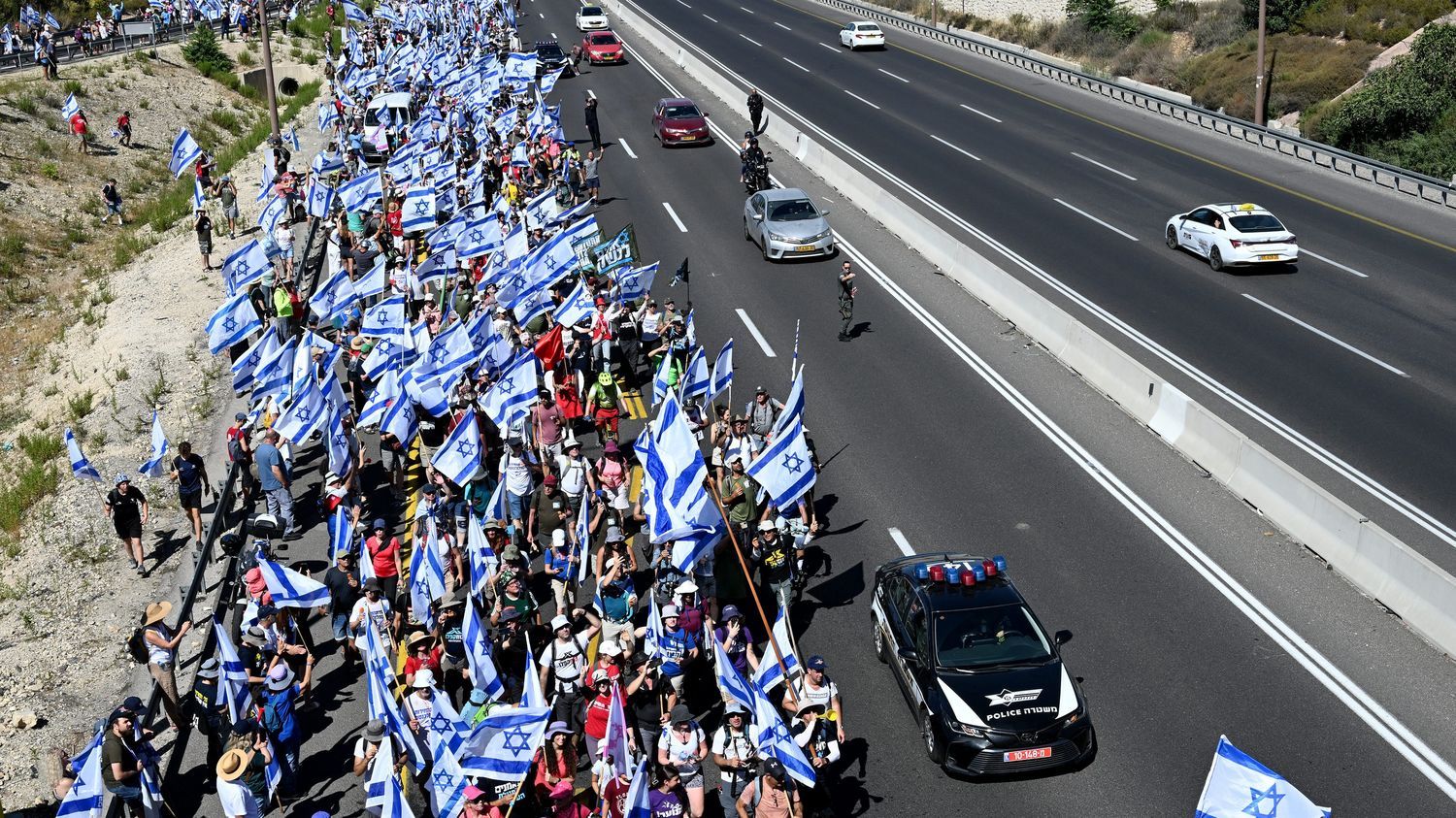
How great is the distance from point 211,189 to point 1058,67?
106 feet

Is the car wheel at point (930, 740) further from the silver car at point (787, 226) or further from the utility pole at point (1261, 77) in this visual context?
the utility pole at point (1261, 77)

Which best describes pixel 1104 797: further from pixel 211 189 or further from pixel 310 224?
pixel 211 189

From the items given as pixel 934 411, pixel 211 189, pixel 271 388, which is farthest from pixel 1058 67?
pixel 271 388

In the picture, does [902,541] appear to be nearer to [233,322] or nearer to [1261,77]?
[233,322]

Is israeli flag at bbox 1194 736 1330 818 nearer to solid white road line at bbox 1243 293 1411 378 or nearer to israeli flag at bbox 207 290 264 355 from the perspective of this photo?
solid white road line at bbox 1243 293 1411 378

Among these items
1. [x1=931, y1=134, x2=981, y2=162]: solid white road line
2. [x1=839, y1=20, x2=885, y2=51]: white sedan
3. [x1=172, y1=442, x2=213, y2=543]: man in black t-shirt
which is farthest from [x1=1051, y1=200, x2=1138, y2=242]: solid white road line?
[x1=839, y1=20, x2=885, y2=51]: white sedan

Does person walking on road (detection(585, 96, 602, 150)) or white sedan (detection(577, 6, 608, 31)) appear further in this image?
white sedan (detection(577, 6, 608, 31))

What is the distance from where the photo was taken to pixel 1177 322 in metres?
26.0

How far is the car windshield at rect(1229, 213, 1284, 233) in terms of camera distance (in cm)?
2864

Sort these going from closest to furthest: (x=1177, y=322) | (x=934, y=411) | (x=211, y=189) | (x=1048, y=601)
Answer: (x=1048, y=601) → (x=934, y=411) → (x=1177, y=322) → (x=211, y=189)

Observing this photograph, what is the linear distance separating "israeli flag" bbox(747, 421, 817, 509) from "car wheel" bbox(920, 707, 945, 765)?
334 cm

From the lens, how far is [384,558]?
649 inches

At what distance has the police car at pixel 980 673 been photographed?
12.5m

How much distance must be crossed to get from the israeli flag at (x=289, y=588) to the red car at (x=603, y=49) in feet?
154
